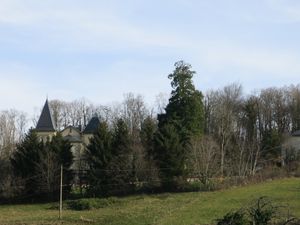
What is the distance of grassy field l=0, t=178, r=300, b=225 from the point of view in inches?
1292

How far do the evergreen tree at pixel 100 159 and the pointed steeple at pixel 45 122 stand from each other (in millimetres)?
26023

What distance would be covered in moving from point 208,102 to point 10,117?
33.4m

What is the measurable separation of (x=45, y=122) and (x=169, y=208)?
45.6 meters

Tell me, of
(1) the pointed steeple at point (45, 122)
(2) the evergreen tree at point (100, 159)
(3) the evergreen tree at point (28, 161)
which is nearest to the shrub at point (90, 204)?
(2) the evergreen tree at point (100, 159)

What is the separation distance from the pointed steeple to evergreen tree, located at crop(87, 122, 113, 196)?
26.0 metres

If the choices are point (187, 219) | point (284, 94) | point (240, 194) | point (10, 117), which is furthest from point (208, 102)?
point (187, 219)

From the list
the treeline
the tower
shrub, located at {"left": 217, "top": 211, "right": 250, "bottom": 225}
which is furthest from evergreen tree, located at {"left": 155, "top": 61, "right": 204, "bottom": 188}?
shrub, located at {"left": 217, "top": 211, "right": 250, "bottom": 225}

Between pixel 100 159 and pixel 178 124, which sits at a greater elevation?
pixel 178 124

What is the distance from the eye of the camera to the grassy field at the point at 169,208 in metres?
32.8

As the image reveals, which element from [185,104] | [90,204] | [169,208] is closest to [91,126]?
[185,104]

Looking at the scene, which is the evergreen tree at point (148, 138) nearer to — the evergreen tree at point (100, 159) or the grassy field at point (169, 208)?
the evergreen tree at point (100, 159)

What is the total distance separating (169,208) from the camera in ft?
121

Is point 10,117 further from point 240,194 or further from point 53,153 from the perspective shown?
point 240,194

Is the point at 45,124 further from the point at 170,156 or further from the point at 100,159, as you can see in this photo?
the point at 170,156
